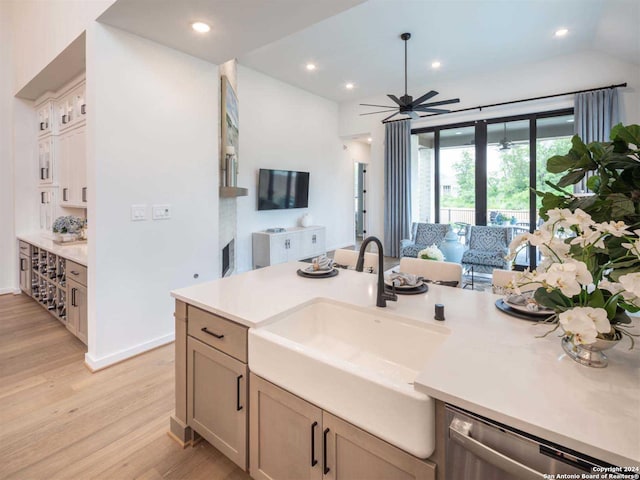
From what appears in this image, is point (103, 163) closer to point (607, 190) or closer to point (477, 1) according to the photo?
point (607, 190)

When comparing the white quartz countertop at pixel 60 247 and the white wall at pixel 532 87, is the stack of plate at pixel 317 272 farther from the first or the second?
the white wall at pixel 532 87

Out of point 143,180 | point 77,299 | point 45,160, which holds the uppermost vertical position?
point 45,160

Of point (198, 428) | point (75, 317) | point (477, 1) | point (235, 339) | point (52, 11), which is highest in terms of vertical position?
point (477, 1)

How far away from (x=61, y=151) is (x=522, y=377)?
4899 mm

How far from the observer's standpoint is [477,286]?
4988mm

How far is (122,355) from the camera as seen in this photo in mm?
2664

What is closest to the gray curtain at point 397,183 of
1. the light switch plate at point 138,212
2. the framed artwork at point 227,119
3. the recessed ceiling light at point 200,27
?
the framed artwork at point 227,119

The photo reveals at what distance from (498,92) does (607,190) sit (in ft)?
18.8

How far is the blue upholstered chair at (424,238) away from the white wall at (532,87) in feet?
5.33

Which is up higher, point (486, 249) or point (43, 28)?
point (43, 28)

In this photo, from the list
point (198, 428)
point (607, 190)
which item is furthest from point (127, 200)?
point (607, 190)

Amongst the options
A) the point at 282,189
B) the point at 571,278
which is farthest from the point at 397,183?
the point at 571,278

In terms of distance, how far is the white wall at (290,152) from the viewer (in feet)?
18.1

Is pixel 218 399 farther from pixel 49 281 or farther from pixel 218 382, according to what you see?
pixel 49 281
